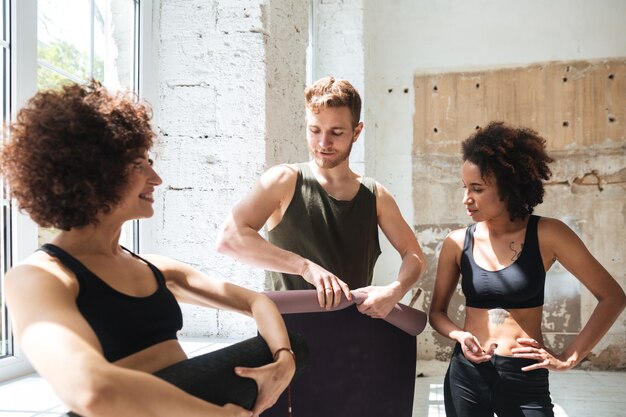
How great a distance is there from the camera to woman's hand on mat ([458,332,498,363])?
196 centimetres

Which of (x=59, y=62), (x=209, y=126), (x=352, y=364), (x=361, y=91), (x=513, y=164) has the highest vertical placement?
(x=361, y=91)

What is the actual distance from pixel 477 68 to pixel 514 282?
468 centimetres

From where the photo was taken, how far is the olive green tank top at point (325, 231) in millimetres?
1985

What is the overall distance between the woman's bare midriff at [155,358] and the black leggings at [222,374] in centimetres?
6

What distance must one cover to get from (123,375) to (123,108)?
0.54m

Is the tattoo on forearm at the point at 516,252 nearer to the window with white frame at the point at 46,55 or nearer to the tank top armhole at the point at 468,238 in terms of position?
the tank top armhole at the point at 468,238

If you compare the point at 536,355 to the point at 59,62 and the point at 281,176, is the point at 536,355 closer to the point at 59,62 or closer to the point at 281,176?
the point at 281,176

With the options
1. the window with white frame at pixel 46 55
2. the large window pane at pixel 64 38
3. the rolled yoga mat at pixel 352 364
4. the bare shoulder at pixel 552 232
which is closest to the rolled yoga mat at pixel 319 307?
the rolled yoga mat at pixel 352 364

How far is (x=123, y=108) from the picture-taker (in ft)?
3.92

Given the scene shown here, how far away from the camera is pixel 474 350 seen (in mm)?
1968

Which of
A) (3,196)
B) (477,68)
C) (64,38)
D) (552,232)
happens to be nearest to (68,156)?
(3,196)

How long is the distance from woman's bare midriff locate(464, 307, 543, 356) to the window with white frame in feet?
4.92

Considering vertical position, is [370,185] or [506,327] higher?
[370,185]

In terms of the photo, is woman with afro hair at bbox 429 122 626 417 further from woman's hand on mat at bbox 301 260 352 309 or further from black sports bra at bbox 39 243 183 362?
black sports bra at bbox 39 243 183 362
